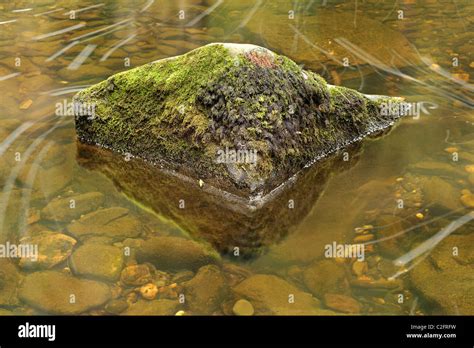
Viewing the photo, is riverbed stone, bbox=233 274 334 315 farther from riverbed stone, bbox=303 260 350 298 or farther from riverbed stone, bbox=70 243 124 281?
riverbed stone, bbox=70 243 124 281

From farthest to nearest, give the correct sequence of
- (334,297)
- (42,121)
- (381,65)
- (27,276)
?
(381,65) < (42,121) < (27,276) < (334,297)

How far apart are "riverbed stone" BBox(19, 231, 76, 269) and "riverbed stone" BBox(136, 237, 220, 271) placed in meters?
0.74

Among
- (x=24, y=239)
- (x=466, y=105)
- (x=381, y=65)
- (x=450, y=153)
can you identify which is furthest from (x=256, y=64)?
(x=381, y=65)

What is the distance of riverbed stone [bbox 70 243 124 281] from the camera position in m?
5.03

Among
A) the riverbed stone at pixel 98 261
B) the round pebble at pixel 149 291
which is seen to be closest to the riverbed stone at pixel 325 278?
the round pebble at pixel 149 291

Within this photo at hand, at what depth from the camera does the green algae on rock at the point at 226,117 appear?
6.24 metres

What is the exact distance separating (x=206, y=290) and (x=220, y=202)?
1510 mm

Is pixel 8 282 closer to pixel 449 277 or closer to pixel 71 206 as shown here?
pixel 71 206

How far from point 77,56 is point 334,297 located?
8.44 meters

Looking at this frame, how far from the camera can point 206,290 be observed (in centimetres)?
483

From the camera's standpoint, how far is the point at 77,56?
11.1 m

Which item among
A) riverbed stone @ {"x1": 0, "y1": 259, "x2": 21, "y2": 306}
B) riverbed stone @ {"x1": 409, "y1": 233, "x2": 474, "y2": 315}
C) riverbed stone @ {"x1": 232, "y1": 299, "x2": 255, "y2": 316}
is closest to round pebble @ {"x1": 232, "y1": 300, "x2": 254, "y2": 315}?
riverbed stone @ {"x1": 232, "y1": 299, "x2": 255, "y2": 316}

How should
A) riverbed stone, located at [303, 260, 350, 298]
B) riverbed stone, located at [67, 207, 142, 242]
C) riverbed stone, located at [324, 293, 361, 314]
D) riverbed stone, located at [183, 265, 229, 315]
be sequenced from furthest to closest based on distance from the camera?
riverbed stone, located at [67, 207, 142, 242]
riverbed stone, located at [303, 260, 350, 298]
riverbed stone, located at [183, 265, 229, 315]
riverbed stone, located at [324, 293, 361, 314]

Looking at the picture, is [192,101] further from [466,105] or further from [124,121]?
[466,105]
